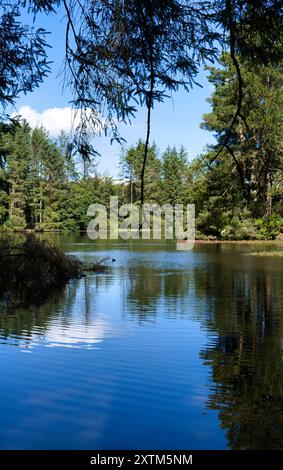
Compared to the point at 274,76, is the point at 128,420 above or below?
below

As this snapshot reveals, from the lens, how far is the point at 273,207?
131 feet

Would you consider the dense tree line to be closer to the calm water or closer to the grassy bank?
the grassy bank

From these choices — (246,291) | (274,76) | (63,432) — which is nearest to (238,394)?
(63,432)

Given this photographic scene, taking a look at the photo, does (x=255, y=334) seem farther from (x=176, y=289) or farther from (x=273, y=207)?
(x=273, y=207)

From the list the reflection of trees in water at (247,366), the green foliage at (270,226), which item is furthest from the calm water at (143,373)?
the green foliage at (270,226)

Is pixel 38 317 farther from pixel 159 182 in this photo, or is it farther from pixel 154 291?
pixel 159 182

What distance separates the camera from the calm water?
427cm

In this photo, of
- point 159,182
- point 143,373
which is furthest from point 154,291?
point 159,182

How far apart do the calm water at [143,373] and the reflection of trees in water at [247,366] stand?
0.02 m

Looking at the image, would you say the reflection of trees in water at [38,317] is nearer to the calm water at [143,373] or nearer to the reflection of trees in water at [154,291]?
the calm water at [143,373]

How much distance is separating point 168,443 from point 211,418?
0.65 m

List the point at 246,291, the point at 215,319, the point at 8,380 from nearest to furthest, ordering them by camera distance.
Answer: the point at 8,380
the point at 215,319
the point at 246,291

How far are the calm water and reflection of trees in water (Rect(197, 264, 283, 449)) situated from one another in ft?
0.05

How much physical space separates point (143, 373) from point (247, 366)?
1393mm
